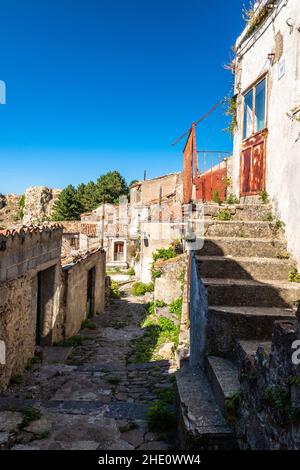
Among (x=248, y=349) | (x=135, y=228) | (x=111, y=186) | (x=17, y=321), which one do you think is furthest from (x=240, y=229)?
(x=111, y=186)

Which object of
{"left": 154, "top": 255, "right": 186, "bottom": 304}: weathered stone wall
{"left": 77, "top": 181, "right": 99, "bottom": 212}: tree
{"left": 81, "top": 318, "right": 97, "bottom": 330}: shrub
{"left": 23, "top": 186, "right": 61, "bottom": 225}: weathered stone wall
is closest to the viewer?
{"left": 81, "top": 318, "right": 97, "bottom": 330}: shrub

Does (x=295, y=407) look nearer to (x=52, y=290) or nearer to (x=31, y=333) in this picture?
(x=31, y=333)

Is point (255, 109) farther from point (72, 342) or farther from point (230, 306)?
point (72, 342)

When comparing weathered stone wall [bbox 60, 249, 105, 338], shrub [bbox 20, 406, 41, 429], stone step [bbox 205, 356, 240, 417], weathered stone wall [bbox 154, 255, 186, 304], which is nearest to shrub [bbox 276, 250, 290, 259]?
stone step [bbox 205, 356, 240, 417]

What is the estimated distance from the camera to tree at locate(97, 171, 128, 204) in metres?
53.3

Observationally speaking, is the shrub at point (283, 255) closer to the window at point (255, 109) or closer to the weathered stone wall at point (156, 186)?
the window at point (255, 109)

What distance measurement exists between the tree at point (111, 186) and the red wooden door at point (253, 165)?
150 feet

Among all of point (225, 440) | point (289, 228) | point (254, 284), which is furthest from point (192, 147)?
point (225, 440)

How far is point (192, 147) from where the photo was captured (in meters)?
6.84

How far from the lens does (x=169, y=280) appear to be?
15.1m

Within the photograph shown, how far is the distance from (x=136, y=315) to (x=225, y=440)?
1217 cm

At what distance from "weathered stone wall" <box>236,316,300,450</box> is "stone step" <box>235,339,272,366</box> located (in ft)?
0.34

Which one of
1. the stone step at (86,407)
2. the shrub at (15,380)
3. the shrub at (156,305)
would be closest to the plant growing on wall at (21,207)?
the shrub at (156,305)

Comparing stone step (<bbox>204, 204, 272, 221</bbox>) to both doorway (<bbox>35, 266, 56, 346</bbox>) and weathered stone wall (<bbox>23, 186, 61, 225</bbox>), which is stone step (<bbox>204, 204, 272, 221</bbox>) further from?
weathered stone wall (<bbox>23, 186, 61, 225</bbox>)
